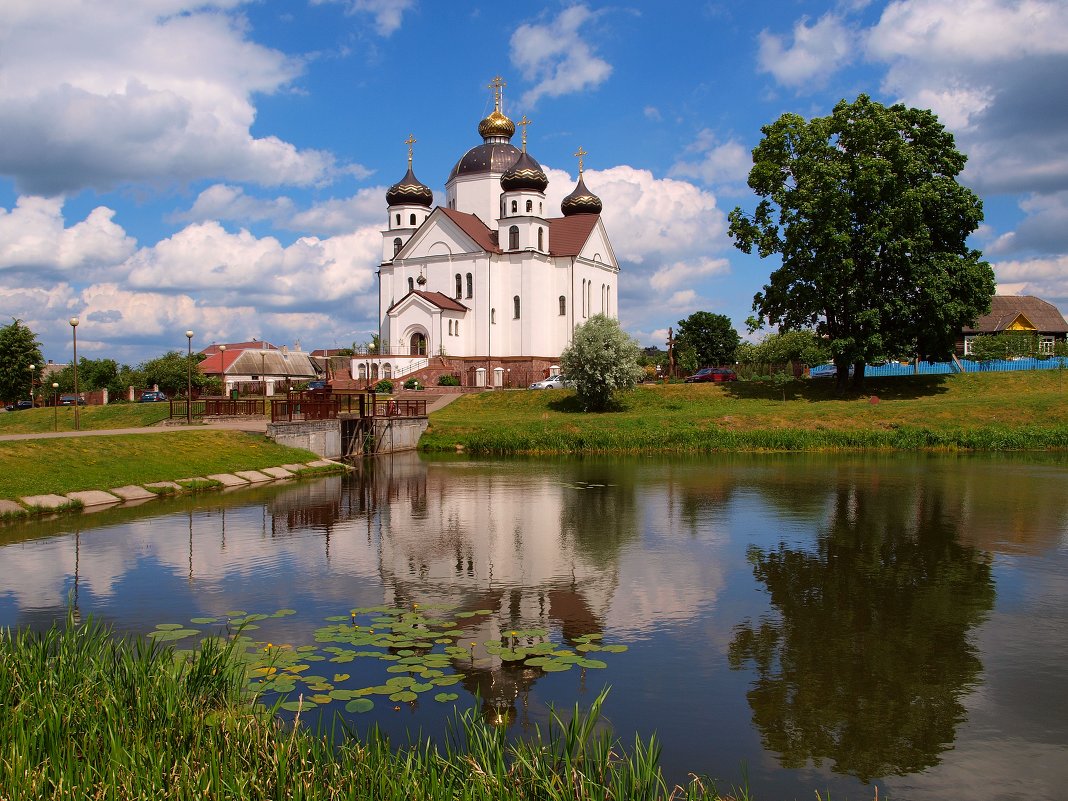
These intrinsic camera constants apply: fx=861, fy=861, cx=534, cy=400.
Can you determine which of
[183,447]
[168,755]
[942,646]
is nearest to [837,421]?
[183,447]

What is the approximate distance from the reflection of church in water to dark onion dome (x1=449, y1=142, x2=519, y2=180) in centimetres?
4893

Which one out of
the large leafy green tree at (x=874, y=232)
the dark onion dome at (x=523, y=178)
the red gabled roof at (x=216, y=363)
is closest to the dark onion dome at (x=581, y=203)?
the dark onion dome at (x=523, y=178)

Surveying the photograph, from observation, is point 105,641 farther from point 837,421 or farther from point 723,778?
point 837,421

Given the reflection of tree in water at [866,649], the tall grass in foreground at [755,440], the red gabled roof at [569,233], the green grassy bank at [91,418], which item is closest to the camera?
the reflection of tree in water at [866,649]

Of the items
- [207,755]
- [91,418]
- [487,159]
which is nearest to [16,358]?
[91,418]

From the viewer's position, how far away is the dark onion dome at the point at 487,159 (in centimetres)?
6925

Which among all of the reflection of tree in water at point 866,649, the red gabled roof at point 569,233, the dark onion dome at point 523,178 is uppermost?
the dark onion dome at point 523,178

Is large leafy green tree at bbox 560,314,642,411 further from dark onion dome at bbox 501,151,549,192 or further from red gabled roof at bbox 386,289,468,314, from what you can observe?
dark onion dome at bbox 501,151,549,192

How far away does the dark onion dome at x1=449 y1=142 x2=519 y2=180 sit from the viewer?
69250 millimetres

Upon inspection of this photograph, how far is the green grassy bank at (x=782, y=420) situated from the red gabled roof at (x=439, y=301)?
1585 cm

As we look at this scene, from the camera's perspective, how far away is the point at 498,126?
70.8 meters

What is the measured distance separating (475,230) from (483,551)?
54365mm

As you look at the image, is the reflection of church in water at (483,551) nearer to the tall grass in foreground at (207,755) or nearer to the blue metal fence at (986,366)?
the tall grass in foreground at (207,755)

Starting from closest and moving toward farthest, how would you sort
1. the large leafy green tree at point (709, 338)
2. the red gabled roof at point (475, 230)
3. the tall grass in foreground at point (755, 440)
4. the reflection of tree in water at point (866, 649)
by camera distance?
1. the reflection of tree in water at point (866, 649)
2. the tall grass in foreground at point (755, 440)
3. the red gabled roof at point (475, 230)
4. the large leafy green tree at point (709, 338)
